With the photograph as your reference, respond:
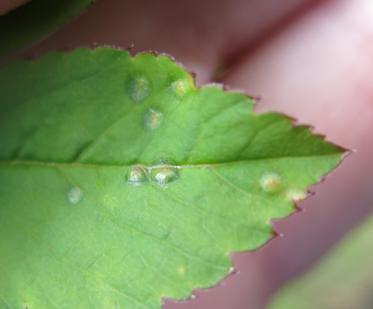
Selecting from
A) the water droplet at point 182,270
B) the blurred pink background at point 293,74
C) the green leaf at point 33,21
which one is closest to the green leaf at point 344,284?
the blurred pink background at point 293,74

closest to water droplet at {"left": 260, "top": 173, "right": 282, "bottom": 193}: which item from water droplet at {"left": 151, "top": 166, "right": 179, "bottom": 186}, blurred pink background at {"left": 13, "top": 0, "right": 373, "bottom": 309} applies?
water droplet at {"left": 151, "top": 166, "right": 179, "bottom": 186}

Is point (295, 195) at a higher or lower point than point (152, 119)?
lower

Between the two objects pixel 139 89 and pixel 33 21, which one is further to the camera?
pixel 33 21

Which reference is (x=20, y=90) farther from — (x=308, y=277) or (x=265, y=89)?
(x=308, y=277)

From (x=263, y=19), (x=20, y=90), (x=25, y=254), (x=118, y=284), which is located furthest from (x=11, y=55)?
(x=263, y=19)

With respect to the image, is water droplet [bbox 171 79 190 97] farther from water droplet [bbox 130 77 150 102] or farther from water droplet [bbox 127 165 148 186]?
water droplet [bbox 127 165 148 186]

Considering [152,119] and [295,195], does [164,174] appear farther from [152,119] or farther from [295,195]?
[295,195]

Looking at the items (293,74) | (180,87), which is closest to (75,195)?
(180,87)

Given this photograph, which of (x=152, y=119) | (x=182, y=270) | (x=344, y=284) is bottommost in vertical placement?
(x=182, y=270)
